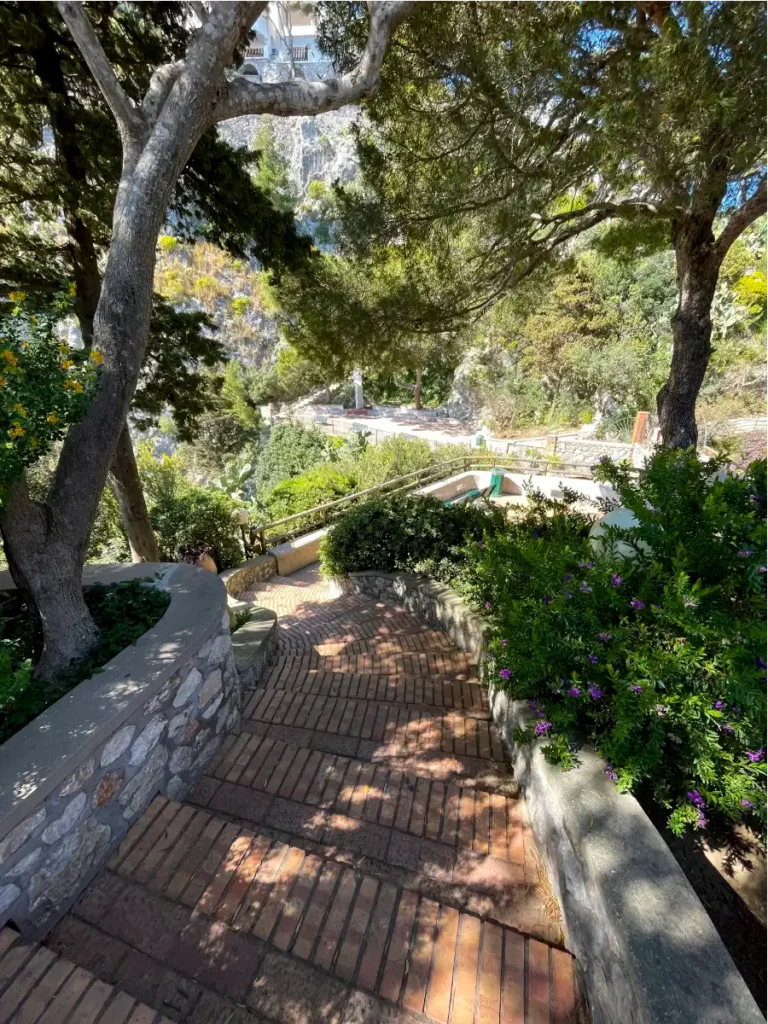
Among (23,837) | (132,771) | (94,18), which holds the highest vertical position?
(94,18)

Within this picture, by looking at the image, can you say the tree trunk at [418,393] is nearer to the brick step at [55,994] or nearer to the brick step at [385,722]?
the brick step at [385,722]

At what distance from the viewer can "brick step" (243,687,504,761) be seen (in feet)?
9.11

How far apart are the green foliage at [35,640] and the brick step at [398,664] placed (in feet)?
4.36

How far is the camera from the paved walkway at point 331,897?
4.96 feet

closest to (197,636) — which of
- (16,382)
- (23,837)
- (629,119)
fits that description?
A: (23,837)

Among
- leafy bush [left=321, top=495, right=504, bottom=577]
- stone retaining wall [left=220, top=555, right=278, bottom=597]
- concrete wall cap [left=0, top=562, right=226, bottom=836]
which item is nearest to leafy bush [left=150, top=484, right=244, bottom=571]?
stone retaining wall [left=220, top=555, right=278, bottom=597]

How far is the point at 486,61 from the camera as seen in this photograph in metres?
4.14

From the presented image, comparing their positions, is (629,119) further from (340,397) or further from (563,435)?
(340,397)

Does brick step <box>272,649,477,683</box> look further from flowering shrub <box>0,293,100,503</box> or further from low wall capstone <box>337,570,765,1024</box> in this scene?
flowering shrub <box>0,293,100,503</box>

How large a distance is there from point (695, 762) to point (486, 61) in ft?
18.0

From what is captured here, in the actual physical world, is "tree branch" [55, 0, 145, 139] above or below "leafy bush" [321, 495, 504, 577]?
above

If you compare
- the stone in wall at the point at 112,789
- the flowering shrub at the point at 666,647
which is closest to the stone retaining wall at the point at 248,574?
the stone in wall at the point at 112,789

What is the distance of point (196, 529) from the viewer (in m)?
7.56

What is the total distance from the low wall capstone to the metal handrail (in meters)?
6.86
